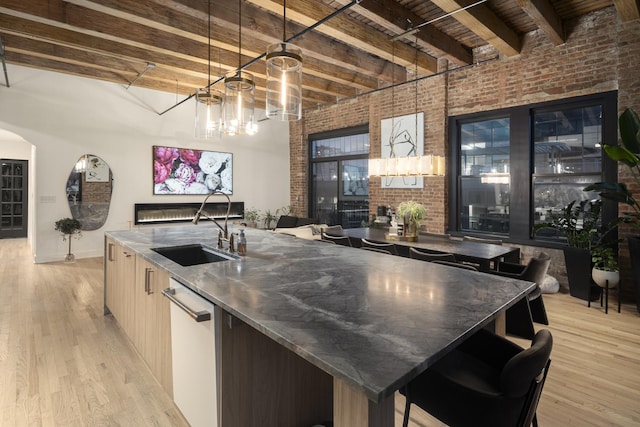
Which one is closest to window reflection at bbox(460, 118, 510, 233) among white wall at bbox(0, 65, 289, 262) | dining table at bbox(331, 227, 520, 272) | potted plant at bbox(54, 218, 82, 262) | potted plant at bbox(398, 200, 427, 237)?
dining table at bbox(331, 227, 520, 272)

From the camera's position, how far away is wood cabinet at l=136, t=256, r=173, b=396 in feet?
6.81

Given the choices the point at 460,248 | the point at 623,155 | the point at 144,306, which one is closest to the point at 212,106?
the point at 144,306

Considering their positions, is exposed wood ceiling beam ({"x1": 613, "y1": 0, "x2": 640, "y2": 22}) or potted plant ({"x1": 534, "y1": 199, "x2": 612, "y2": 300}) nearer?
exposed wood ceiling beam ({"x1": 613, "y1": 0, "x2": 640, "y2": 22})

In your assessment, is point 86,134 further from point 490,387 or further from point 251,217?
point 490,387

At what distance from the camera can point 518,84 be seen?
511cm

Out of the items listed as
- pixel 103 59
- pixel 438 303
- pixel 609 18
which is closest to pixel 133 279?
pixel 438 303

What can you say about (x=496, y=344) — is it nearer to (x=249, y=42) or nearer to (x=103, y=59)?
(x=249, y=42)

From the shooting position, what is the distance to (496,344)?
1.55 meters

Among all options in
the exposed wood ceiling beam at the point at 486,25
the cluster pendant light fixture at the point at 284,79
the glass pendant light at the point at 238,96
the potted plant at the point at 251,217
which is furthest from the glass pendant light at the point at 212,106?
the potted plant at the point at 251,217

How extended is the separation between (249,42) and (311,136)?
4.18 m

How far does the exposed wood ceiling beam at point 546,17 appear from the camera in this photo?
12.4 ft

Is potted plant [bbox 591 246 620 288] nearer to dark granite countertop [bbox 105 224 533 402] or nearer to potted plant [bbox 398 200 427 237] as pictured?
potted plant [bbox 398 200 427 237]

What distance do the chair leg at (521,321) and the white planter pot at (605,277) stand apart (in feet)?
5.32

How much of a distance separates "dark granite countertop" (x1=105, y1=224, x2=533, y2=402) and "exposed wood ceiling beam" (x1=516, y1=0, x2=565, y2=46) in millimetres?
3376
